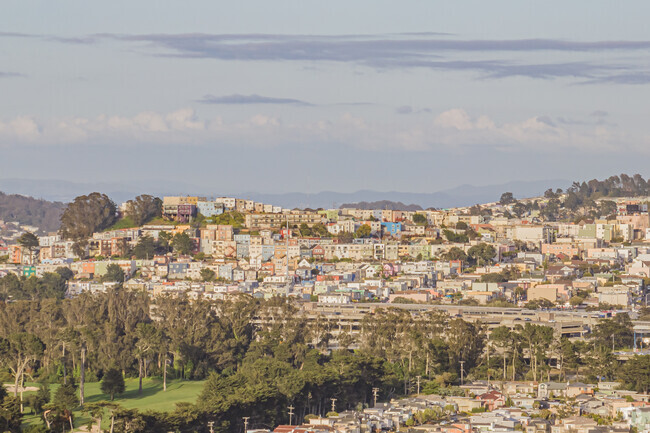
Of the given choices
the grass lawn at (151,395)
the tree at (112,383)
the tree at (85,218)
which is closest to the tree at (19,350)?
the grass lawn at (151,395)

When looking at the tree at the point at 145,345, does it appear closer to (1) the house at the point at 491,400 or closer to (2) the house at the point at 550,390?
(1) the house at the point at 491,400

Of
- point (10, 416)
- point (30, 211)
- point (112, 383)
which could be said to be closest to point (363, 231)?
point (112, 383)

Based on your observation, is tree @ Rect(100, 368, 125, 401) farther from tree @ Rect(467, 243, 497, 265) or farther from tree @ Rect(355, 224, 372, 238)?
tree @ Rect(355, 224, 372, 238)

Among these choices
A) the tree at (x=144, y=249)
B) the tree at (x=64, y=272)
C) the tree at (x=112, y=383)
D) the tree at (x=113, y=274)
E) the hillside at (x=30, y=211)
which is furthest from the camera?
the hillside at (x=30, y=211)

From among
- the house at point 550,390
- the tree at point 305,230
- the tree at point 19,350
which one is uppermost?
the tree at point 305,230

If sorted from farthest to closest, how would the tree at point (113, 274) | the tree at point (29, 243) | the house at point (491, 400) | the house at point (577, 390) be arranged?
the tree at point (29, 243) → the tree at point (113, 274) → the house at point (577, 390) → the house at point (491, 400)

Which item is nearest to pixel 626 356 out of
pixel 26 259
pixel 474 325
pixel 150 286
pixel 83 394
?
pixel 474 325
